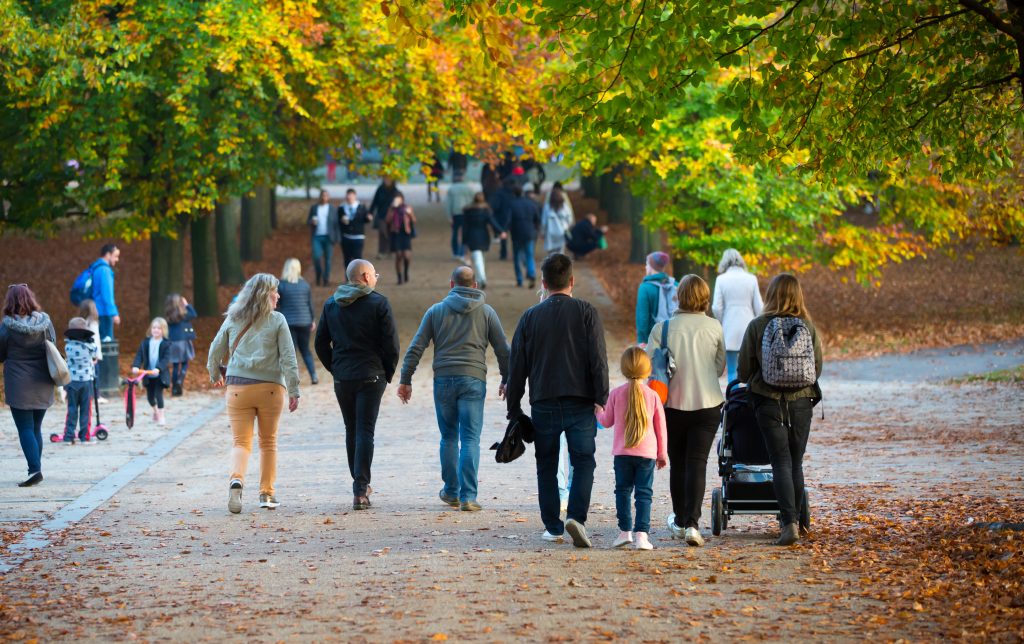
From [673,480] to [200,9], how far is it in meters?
13.5

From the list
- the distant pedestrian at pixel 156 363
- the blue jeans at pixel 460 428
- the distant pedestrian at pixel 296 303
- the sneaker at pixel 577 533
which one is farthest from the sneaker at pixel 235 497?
the distant pedestrian at pixel 296 303

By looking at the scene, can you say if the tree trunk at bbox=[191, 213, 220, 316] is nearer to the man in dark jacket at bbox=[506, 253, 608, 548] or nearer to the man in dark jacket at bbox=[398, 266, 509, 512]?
the man in dark jacket at bbox=[398, 266, 509, 512]

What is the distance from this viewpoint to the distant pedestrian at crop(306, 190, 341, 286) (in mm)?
28156

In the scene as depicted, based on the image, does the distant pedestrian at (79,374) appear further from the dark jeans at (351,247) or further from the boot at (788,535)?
the dark jeans at (351,247)

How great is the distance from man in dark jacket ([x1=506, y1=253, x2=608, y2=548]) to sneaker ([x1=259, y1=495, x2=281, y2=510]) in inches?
98.1

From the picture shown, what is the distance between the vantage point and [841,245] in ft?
77.0

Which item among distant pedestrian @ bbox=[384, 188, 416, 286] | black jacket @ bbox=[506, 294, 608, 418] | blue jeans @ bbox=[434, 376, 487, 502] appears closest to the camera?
black jacket @ bbox=[506, 294, 608, 418]

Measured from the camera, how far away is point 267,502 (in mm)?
10523

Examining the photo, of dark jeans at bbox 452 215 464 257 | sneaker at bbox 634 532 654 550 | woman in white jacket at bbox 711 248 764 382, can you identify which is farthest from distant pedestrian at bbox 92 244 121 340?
dark jeans at bbox 452 215 464 257

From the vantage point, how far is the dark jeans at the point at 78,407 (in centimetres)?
1408

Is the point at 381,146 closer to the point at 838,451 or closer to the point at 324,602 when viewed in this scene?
the point at 838,451

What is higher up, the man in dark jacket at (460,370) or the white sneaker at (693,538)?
the man in dark jacket at (460,370)

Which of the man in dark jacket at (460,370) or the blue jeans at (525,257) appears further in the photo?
the blue jeans at (525,257)

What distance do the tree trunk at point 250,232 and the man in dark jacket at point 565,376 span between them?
25127 millimetres
